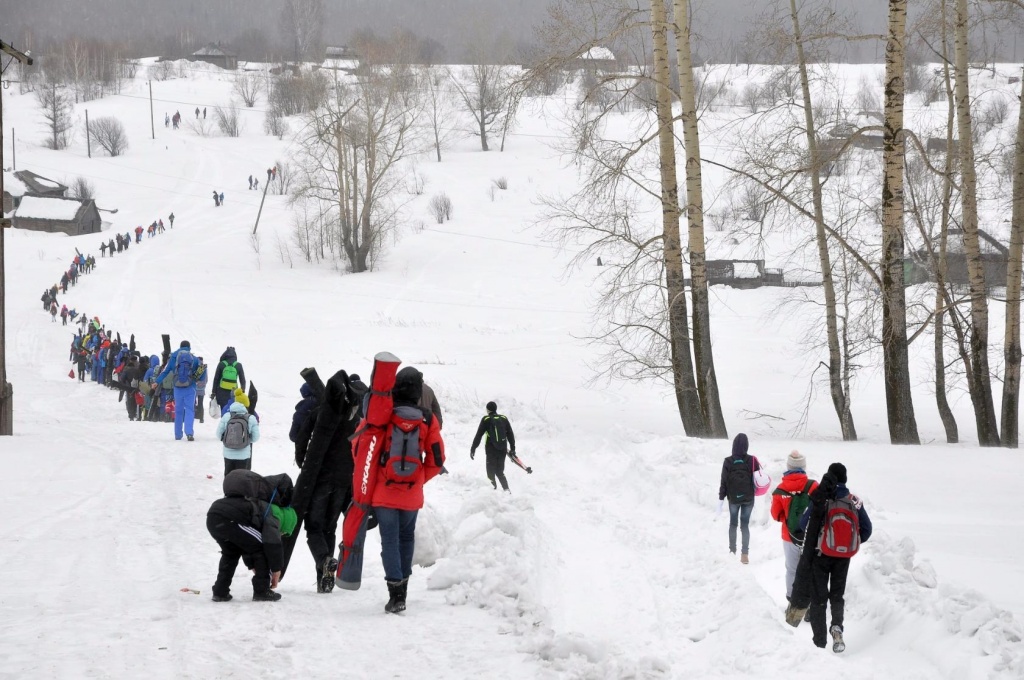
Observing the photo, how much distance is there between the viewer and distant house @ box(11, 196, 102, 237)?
70625mm

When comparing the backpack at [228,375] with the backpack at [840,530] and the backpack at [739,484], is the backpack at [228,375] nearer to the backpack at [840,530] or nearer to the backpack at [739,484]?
the backpack at [739,484]

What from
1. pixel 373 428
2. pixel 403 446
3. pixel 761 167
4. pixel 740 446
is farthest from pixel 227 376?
pixel 761 167

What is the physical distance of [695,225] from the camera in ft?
45.9

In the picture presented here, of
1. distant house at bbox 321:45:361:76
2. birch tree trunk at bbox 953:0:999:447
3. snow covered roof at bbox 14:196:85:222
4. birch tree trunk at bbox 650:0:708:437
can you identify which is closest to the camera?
birch tree trunk at bbox 650:0:708:437

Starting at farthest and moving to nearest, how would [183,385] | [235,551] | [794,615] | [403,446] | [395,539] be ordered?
[183,385]
[794,615]
[235,551]
[395,539]
[403,446]

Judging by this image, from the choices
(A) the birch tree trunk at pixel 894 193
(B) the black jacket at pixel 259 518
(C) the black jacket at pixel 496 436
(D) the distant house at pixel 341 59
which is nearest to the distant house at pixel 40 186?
(D) the distant house at pixel 341 59

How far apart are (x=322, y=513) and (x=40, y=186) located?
84.8m

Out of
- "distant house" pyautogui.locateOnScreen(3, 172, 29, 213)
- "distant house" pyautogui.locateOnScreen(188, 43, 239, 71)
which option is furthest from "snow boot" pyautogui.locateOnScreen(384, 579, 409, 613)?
"distant house" pyautogui.locateOnScreen(188, 43, 239, 71)

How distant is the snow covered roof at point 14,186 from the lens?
255 feet

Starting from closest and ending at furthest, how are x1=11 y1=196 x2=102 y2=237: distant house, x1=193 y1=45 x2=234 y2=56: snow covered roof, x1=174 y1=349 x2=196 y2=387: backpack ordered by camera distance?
x1=174 y1=349 x2=196 y2=387: backpack
x1=11 y1=196 x2=102 y2=237: distant house
x1=193 y1=45 x2=234 y2=56: snow covered roof

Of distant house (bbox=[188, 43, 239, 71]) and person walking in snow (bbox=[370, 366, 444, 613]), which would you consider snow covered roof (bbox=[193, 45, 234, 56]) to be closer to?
distant house (bbox=[188, 43, 239, 71])

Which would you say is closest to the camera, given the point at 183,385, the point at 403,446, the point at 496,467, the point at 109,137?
the point at 403,446

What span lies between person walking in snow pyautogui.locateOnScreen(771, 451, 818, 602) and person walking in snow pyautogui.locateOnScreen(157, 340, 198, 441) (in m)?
9.68

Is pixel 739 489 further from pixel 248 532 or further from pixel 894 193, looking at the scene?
pixel 894 193
